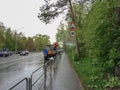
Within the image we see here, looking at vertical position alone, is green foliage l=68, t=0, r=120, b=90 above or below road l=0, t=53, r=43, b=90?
above

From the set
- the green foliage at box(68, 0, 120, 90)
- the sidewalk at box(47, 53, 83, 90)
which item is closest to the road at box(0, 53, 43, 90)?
the sidewalk at box(47, 53, 83, 90)

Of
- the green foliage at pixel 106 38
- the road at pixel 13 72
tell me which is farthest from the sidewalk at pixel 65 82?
Answer: the road at pixel 13 72

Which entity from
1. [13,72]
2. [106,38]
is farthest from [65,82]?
[13,72]

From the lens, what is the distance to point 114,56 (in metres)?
8.59

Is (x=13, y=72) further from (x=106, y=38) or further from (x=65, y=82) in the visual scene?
(x=106, y=38)

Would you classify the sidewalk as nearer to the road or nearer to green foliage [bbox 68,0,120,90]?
green foliage [bbox 68,0,120,90]

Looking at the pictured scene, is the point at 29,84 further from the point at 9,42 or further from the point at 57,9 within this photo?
the point at 9,42

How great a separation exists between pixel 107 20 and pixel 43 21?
17.1m

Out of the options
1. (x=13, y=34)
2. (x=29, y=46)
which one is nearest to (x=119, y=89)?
(x=13, y=34)

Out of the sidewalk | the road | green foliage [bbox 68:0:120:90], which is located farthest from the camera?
the road

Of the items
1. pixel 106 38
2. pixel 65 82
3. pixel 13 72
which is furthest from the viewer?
pixel 13 72

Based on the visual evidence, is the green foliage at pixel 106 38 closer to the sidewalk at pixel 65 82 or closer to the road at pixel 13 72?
the sidewalk at pixel 65 82

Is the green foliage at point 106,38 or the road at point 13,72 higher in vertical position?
the green foliage at point 106,38

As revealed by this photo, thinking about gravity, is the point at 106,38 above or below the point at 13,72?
above
